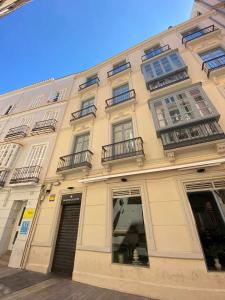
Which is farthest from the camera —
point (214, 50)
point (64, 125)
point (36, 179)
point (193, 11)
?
point (193, 11)

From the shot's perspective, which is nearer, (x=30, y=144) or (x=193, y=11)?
(x=30, y=144)

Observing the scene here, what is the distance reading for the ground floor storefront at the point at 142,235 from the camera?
4.21 meters

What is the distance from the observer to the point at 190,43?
32.5 feet

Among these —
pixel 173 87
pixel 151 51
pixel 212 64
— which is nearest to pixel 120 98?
pixel 173 87

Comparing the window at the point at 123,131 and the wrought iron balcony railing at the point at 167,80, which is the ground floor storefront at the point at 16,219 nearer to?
the window at the point at 123,131

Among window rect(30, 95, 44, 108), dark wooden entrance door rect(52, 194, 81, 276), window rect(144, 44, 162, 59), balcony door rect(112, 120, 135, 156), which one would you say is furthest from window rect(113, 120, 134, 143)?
window rect(30, 95, 44, 108)

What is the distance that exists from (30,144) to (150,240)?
400 inches

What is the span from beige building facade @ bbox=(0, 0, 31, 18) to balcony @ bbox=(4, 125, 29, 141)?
7.31 meters

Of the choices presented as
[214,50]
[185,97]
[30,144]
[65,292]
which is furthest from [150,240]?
[214,50]

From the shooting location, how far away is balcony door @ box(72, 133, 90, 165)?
819cm

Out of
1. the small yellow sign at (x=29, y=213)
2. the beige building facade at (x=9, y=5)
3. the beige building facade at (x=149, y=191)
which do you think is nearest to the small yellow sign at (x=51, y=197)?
the beige building facade at (x=149, y=191)

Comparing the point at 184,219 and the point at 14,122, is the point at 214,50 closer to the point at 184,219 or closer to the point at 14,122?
the point at 184,219

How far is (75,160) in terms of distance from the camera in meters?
8.30

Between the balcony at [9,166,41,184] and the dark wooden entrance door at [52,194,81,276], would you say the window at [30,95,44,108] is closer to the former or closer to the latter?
the balcony at [9,166,41,184]
